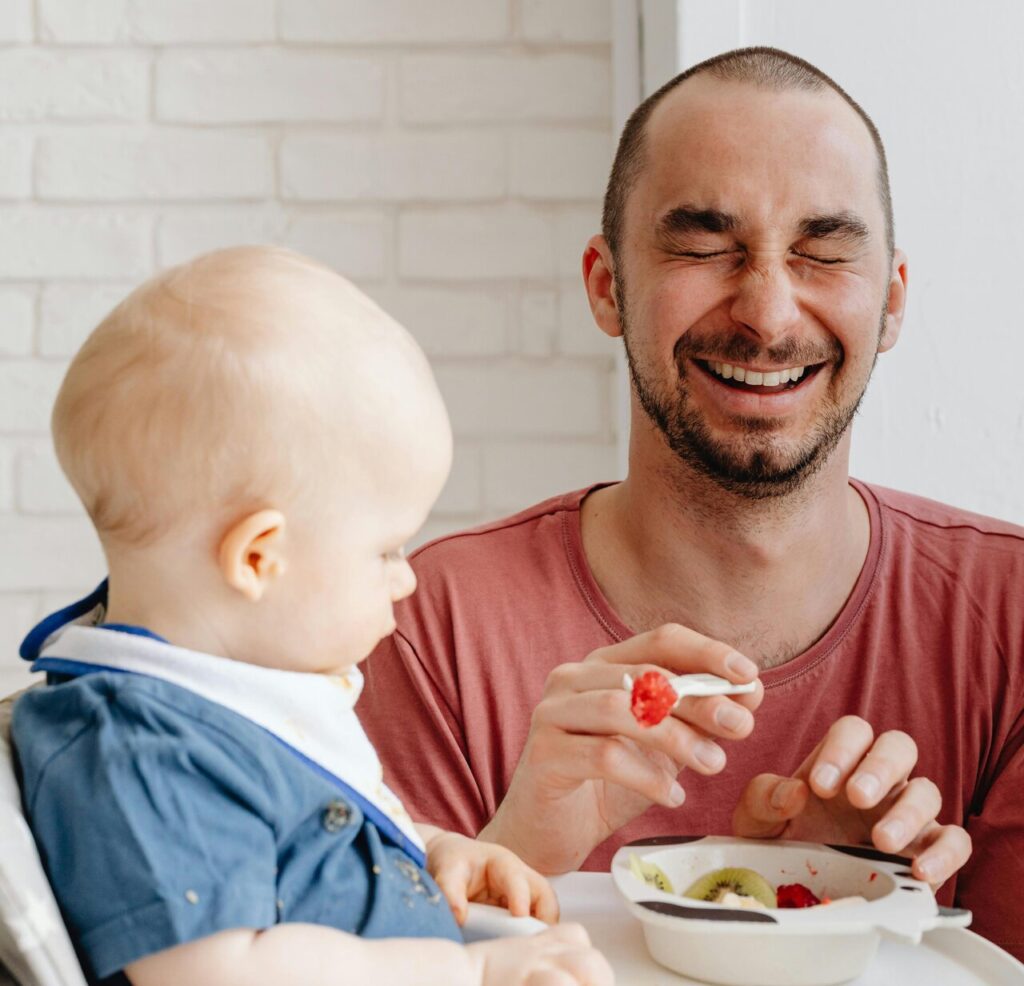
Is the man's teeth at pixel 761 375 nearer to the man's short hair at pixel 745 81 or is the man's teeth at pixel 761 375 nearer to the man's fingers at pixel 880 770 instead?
the man's short hair at pixel 745 81

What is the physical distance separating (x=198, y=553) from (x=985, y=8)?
4.64 ft

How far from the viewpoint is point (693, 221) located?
4.71ft

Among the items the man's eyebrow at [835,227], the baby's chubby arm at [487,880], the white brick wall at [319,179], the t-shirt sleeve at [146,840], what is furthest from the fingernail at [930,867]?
the white brick wall at [319,179]

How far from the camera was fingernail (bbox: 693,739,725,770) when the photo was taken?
1000 mm

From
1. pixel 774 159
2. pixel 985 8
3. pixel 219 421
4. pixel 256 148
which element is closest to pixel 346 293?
pixel 219 421

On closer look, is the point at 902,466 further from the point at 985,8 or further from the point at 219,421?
the point at 219,421

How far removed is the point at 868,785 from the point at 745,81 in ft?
2.65

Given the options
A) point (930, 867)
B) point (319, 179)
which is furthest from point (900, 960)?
point (319, 179)

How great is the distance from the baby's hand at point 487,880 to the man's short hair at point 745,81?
2.76ft

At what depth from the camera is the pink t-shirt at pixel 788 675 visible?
139 centimetres

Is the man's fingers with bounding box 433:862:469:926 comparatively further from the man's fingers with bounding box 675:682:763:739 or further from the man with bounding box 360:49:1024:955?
the man with bounding box 360:49:1024:955

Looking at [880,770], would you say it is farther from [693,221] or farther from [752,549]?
[693,221]

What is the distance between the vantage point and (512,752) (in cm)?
144

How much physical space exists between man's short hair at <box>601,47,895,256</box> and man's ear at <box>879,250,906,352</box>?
54 mm
